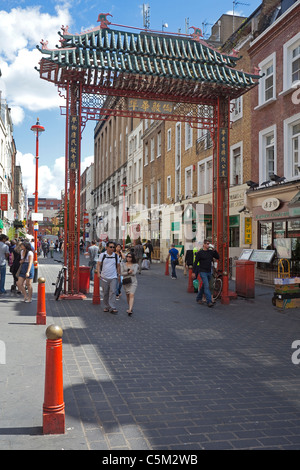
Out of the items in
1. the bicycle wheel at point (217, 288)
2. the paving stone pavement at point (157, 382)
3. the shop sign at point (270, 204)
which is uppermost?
the shop sign at point (270, 204)

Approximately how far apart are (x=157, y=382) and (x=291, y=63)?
47.5 feet

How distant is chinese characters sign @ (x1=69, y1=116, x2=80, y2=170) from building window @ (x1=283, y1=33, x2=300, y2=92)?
27.3 ft

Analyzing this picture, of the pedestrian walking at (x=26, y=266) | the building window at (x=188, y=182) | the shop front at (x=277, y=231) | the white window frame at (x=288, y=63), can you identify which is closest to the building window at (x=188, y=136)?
the building window at (x=188, y=182)

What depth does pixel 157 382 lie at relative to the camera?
5.21 meters

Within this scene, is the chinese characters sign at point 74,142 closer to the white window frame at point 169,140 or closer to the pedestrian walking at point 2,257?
the pedestrian walking at point 2,257

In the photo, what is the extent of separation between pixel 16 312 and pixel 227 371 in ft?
19.4

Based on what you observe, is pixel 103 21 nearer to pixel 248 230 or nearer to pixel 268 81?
pixel 268 81

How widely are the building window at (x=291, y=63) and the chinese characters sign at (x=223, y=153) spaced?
4.28 metres

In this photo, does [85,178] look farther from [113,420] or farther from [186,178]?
[113,420]

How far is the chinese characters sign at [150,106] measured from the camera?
43.0 feet

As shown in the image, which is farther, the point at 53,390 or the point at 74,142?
the point at 74,142

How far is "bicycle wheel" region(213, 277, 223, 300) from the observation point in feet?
41.0

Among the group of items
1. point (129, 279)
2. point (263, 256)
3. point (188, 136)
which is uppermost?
point (188, 136)

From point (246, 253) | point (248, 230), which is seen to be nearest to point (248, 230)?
point (248, 230)
